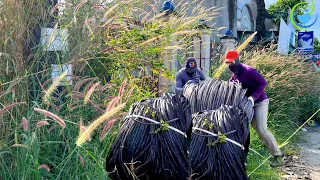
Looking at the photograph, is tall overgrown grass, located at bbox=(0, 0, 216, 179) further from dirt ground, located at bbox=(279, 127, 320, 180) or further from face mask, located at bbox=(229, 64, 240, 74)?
dirt ground, located at bbox=(279, 127, 320, 180)

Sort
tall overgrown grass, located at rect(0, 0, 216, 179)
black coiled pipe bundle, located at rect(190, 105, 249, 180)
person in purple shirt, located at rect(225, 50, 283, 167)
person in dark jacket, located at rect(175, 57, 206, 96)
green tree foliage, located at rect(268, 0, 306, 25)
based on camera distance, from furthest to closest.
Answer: green tree foliage, located at rect(268, 0, 306, 25), person in dark jacket, located at rect(175, 57, 206, 96), person in purple shirt, located at rect(225, 50, 283, 167), black coiled pipe bundle, located at rect(190, 105, 249, 180), tall overgrown grass, located at rect(0, 0, 216, 179)

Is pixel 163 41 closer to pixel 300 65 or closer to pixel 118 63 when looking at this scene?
pixel 118 63

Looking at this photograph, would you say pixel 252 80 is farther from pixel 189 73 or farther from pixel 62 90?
pixel 62 90

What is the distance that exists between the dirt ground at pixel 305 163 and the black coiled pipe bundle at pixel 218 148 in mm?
3536

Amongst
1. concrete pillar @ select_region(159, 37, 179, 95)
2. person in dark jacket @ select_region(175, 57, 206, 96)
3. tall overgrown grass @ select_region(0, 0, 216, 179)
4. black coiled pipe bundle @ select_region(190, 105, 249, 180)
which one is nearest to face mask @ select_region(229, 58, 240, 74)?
concrete pillar @ select_region(159, 37, 179, 95)

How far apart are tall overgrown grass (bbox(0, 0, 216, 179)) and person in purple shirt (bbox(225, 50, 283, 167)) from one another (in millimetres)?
1558

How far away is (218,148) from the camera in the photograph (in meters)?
2.78

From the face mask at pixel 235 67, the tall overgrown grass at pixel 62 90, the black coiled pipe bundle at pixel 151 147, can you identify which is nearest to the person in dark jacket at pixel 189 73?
the face mask at pixel 235 67

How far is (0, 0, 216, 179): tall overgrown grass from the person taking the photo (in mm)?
2525

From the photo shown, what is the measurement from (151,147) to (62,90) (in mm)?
1003

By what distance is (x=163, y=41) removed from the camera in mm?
4062

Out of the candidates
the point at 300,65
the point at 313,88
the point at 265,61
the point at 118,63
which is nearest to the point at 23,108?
the point at 118,63

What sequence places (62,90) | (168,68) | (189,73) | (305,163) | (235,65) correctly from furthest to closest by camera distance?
(305,163), (189,73), (168,68), (235,65), (62,90)

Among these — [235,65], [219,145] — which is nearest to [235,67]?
[235,65]
